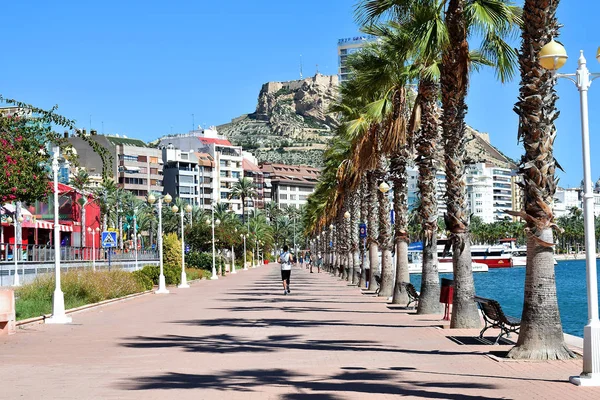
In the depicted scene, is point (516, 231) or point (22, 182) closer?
point (22, 182)

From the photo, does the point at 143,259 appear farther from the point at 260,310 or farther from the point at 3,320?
the point at 3,320

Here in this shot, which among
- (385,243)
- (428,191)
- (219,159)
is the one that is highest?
(219,159)

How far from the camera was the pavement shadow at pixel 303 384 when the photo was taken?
9.87 m

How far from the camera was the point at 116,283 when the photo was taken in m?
31.7

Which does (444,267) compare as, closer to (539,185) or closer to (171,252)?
(171,252)

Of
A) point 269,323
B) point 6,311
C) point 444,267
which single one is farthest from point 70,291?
point 444,267

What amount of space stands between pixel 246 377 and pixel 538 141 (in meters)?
5.54

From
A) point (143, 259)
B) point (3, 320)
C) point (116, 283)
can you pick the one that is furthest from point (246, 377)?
point (143, 259)

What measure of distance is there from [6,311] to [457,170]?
9842mm

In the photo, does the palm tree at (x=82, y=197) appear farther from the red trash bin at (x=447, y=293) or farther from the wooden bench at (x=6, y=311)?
the red trash bin at (x=447, y=293)

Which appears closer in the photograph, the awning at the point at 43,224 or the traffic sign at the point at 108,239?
the traffic sign at the point at 108,239

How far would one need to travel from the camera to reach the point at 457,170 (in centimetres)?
1802

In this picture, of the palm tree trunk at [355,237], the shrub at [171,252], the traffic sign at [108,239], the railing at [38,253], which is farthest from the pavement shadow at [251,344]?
the shrub at [171,252]

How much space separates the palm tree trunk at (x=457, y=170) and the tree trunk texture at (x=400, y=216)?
8930 mm
